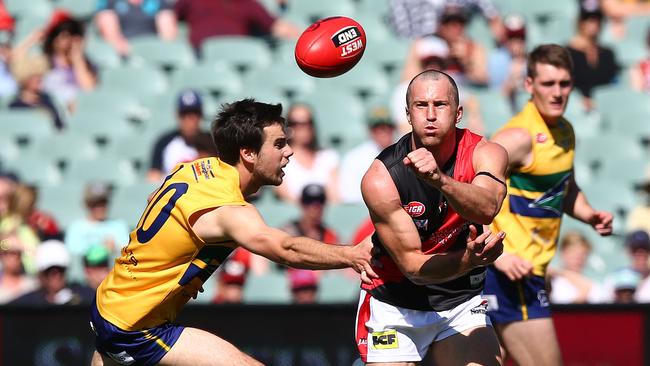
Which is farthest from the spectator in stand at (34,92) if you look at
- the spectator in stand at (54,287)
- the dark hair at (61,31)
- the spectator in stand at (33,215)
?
the spectator in stand at (54,287)

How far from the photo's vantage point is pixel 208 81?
40.6 ft

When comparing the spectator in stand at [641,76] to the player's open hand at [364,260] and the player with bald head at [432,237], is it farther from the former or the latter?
the player's open hand at [364,260]

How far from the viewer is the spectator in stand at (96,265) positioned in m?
9.52

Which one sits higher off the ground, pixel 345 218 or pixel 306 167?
Result: pixel 306 167

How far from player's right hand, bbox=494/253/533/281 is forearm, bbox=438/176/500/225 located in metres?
1.45

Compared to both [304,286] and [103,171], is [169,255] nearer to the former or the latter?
[304,286]

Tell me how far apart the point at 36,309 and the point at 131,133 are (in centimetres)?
401

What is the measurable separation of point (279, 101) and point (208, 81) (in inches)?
34.1

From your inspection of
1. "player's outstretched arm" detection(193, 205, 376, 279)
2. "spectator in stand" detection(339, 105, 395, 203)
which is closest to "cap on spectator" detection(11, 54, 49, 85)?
"spectator in stand" detection(339, 105, 395, 203)

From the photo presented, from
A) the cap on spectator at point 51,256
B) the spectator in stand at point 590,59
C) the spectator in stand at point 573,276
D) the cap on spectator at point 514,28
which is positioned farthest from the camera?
the spectator in stand at point 590,59

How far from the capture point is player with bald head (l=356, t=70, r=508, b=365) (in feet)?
18.0

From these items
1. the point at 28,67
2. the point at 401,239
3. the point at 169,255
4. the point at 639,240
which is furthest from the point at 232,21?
the point at 401,239

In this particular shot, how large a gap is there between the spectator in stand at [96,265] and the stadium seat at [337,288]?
187 centimetres

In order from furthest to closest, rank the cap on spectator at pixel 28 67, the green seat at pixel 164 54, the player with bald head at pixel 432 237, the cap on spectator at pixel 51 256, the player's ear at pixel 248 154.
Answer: the green seat at pixel 164 54 < the cap on spectator at pixel 28 67 < the cap on spectator at pixel 51 256 < the player's ear at pixel 248 154 < the player with bald head at pixel 432 237
